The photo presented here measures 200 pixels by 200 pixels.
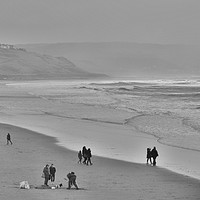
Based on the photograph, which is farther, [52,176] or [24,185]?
[52,176]

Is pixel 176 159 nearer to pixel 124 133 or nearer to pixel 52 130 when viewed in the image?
pixel 124 133

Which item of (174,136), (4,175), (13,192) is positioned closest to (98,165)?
(4,175)

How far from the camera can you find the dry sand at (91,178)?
14516 millimetres

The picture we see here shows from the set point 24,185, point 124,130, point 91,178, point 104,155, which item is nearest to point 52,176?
point 91,178

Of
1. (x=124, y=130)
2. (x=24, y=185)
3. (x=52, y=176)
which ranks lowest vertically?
(x=24, y=185)

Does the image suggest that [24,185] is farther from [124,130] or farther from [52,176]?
[124,130]

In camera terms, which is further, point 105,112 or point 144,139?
point 105,112

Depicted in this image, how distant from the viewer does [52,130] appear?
28797mm

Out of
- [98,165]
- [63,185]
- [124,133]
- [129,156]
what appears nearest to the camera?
[63,185]

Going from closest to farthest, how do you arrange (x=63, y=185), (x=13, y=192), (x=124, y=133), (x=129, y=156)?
(x=13, y=192) < (x=63, y=185) < (x=129, y=156) < (x=124, y=133)

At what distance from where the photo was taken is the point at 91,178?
16906 millimetres

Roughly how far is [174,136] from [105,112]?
14.2 meters

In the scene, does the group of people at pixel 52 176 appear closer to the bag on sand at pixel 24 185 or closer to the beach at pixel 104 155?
the beach at pixel 104 155

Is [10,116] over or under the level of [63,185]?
over
